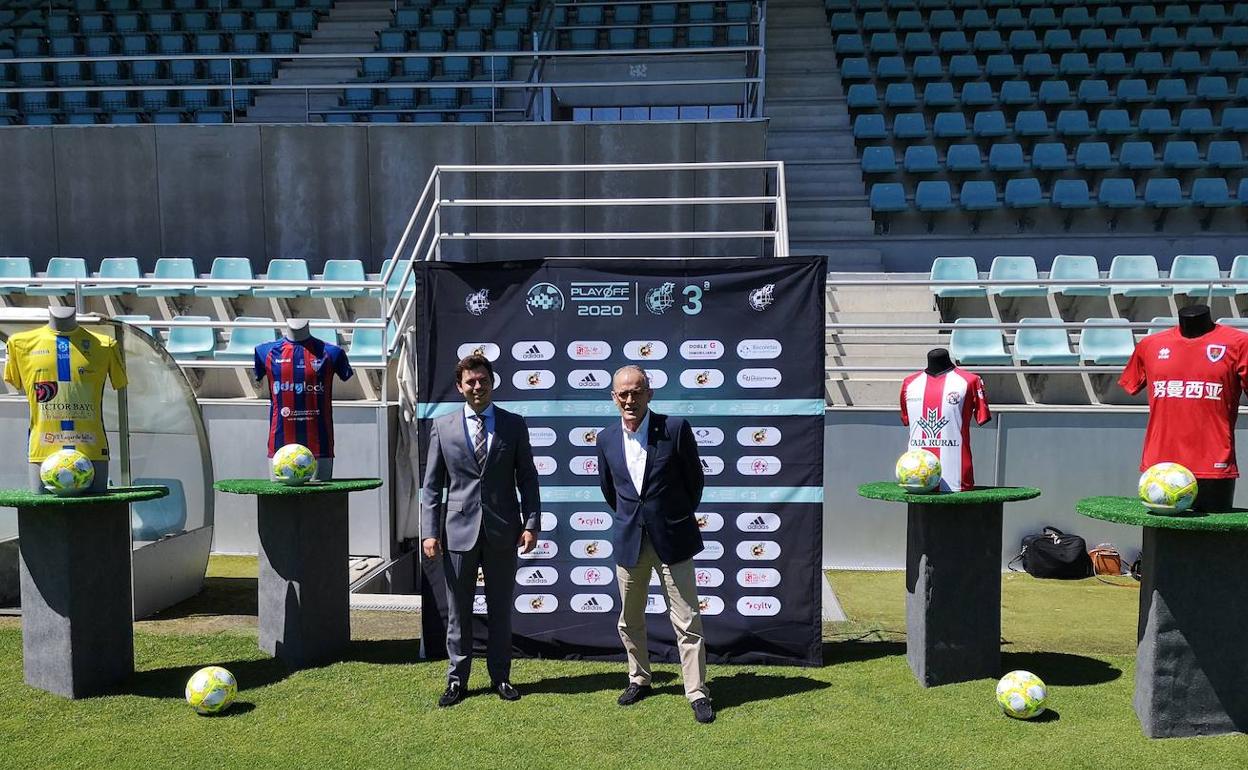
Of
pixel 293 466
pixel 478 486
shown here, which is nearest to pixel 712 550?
pixel 478 486

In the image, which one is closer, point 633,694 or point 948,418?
point 633,694

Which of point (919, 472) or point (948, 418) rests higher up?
point (948, 418)

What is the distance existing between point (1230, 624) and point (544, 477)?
3.64 metres

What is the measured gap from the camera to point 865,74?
16781 millimetres

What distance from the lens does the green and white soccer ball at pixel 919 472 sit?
17.5ft

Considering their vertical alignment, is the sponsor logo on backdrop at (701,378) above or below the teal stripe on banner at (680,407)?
above

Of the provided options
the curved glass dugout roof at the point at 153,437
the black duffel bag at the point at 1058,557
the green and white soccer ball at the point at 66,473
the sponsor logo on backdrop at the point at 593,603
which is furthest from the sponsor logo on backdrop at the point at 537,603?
the black duffel bag at the point at 1058,557

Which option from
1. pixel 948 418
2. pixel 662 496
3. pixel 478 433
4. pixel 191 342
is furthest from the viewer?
pixel 191 342

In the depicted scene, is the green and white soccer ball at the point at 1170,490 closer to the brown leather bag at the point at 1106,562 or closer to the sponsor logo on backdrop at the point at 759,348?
the sponsor logo on backdrop at the point at 759,348

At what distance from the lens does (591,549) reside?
6.10m

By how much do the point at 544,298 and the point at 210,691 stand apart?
280cm

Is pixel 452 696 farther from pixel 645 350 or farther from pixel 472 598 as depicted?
pixel 645 350

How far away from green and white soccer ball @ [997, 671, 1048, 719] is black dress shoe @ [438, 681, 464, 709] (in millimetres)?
2736

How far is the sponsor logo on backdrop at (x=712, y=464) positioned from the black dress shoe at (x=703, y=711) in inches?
57.4
